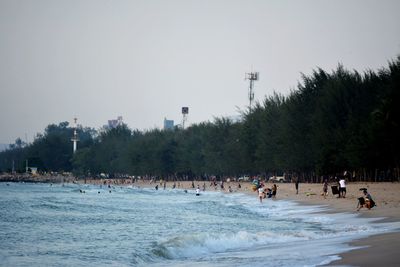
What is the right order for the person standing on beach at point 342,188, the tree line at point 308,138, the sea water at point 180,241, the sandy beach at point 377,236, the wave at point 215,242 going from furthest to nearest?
the tree line at point 308,138
the person standing on beach at point 342,188
the wave at point 215,242
the sea water at point 180,241
the sandy beach at point 377,236

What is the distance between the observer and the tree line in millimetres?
58188

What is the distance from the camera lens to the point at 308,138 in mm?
75125

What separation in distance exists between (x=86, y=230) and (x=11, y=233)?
123 inches

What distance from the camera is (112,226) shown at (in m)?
31.0

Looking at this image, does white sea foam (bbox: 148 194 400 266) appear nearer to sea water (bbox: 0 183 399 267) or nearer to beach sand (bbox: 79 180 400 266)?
sea water (bbox: 0 183 399 267)

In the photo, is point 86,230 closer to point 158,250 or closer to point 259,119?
point 158,250

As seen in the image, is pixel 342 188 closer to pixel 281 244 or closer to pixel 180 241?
pixel 281 244

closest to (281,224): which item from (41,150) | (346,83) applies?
(346,83)

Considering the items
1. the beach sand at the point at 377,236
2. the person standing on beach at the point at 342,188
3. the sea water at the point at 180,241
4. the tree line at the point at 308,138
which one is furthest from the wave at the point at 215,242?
the tree line at the point at 308,138

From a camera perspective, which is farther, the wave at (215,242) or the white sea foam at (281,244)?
the wave at (215,242)

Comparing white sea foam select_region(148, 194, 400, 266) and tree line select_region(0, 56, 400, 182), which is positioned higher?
tree line select_region(0, 56, 400, 182)

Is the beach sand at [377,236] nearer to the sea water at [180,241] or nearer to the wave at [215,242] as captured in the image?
the sea water at [180,241]

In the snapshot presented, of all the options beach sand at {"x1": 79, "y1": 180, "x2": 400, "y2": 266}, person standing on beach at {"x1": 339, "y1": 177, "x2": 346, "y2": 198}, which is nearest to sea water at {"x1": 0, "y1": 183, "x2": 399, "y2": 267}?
beach sand at {"x1": 79, "y1": 180, "x2": 400, "y2": 266}

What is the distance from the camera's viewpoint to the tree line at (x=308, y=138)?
5819 cm
